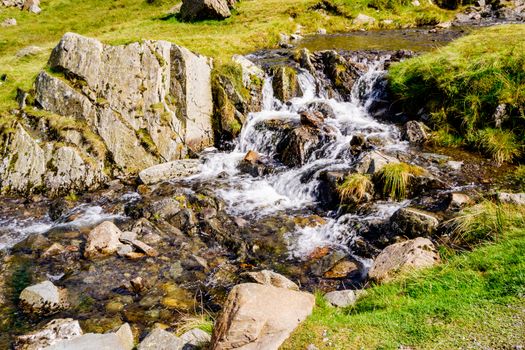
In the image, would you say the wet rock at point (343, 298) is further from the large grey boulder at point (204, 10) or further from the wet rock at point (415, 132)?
the large grey boulder at point (204, 10)

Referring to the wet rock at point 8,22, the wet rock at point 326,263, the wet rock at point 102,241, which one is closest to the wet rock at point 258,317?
the wet rock at point 326,263

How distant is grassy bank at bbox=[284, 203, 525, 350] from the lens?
5.36m

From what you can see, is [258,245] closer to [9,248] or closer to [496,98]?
[9,248]

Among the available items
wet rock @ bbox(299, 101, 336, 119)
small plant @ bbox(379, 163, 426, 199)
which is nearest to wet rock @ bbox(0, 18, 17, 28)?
wet rock @ bbox(299, 101, 336, 119)

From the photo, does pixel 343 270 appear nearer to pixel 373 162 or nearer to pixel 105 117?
pixel 373 162

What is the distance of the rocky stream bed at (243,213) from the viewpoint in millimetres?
10742

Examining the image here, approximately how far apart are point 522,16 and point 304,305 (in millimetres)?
40434

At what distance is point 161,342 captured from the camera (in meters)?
7.21

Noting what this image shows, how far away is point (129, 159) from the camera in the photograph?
18.5 metres

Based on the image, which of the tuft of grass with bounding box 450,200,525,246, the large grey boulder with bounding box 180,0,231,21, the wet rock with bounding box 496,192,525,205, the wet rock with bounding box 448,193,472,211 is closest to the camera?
the tuft of grass with bounding box 450,200,525,246

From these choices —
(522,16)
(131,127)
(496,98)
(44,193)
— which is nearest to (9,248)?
(44,193)

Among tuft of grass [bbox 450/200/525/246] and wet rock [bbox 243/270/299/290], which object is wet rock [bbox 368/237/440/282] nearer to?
tuft of grass [bbox 450/200/525/246]

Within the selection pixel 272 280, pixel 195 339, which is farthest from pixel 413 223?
pixel 195 339

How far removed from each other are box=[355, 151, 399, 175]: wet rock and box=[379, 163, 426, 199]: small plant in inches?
17.5
